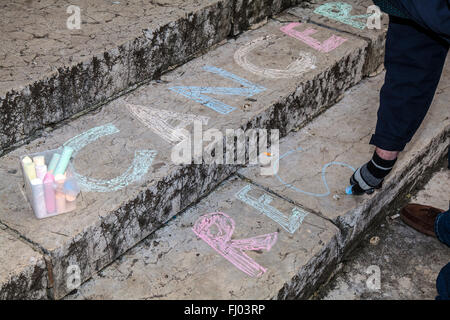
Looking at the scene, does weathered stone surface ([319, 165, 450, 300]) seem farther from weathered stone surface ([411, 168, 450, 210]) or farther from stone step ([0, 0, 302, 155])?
stone step ([0, 0, 302, 155])

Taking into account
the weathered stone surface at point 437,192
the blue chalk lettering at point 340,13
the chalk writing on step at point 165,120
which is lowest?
the weathered stone surface at point 437,192

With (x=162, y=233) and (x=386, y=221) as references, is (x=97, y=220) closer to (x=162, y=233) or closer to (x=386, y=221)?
(x=162, y=233)

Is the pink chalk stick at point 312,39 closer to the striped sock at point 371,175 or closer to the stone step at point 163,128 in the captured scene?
the stone step at point 163,128

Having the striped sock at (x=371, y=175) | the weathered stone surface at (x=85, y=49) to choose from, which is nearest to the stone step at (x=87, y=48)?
the weathered stone surface at (x=85, y=49)

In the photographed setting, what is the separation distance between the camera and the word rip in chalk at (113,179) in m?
2.24

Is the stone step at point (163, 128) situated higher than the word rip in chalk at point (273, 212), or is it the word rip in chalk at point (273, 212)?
the stone step at point (163, 128)

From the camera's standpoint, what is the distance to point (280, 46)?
10.7 ft

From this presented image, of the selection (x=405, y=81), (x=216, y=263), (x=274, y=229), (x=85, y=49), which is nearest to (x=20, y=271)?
(x=216, y=263)

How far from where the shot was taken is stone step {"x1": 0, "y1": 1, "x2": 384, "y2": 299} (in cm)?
209

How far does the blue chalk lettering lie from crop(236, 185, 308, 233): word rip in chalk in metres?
1.62

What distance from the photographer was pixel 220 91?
285 cm

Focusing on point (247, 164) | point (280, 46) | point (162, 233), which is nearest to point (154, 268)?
point (162, 233)
